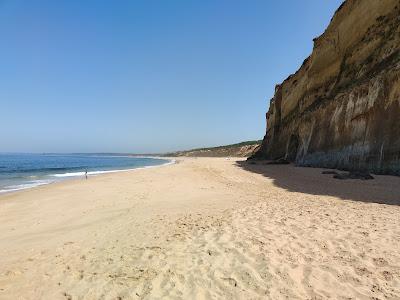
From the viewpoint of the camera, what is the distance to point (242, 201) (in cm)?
995

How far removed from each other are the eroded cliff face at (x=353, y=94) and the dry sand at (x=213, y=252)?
7.95 metres

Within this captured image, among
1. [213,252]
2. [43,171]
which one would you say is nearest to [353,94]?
[213,252]

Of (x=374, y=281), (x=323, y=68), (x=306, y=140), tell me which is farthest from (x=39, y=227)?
(x=323, y=68)

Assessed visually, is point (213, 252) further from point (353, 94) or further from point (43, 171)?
point (43, 171)

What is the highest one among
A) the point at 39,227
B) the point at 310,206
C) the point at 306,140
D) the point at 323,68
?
the point at 323,68

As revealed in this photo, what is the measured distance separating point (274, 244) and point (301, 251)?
1.69ft

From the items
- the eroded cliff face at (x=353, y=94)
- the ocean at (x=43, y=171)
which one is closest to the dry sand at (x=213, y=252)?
the eroded cliff face at (x=353, y=94)

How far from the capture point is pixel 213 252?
5293 mm

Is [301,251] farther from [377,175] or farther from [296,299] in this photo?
[377,175]

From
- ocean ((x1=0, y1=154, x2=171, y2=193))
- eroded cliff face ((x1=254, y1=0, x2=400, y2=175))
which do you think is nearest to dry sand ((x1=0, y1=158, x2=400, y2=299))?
eroded cliff face ((x1=254, y1=0, x2=400, y2=175))

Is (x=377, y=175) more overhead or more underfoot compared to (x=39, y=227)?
more overhead

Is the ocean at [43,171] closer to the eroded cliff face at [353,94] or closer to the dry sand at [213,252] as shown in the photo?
the dry sand at [213,252]

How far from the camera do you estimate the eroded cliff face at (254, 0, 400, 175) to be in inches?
626

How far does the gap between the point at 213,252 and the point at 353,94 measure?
1843cm
